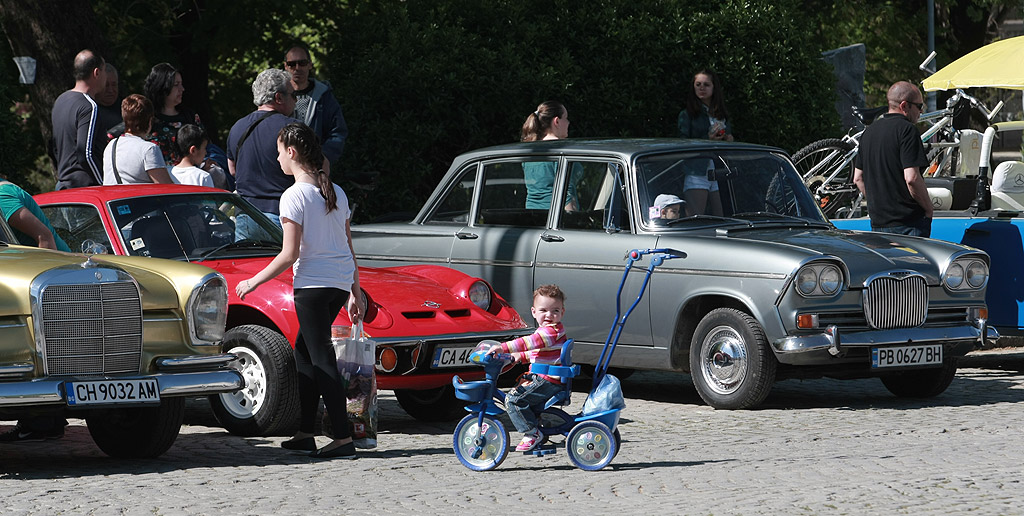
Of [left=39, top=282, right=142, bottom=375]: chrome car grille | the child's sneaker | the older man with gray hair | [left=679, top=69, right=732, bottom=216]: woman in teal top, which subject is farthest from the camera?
[left=679, top=69, right=732, bottom=216]: woman in teal top

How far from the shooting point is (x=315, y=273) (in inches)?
308

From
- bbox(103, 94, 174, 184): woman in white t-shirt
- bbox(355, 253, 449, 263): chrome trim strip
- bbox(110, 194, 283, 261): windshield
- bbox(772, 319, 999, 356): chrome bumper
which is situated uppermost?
bbox(103, 94, 174, 184): woman in white t-shirt

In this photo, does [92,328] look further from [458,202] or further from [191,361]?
[458,202]

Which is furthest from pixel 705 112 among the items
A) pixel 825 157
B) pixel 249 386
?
pixel 249 386

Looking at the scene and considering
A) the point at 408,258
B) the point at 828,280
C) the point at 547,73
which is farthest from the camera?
the point at 547,73

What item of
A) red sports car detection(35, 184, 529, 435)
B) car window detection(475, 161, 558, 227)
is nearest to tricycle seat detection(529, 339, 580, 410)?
red sports car detection(35, 184, 529, 435)

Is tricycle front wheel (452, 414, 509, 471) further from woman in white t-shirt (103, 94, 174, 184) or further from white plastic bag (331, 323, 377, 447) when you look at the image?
woman in white t-shirt (103, 94, 174, 184)

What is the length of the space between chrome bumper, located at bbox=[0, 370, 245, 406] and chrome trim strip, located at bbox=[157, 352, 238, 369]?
0.05 meters

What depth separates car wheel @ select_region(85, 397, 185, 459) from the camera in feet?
25.9

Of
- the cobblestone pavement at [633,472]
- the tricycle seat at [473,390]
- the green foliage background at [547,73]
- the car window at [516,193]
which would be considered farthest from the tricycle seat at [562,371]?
the green foliage background at [547,73]

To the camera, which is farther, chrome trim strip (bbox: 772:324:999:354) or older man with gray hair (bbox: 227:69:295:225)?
older man with gray hair (bbox: 227:69:295:225)

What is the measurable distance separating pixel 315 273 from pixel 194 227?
183 cm

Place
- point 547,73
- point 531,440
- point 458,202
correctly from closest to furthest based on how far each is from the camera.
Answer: point 531,440
point 458,202
point 547,73

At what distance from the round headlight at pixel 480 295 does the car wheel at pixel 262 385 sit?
1298 mm
